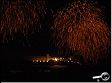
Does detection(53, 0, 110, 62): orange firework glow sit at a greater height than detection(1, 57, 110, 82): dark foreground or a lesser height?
greater

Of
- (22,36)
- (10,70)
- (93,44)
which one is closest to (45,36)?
(22,36)

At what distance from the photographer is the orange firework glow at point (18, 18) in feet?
38.3

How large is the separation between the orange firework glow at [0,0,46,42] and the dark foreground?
2.17m

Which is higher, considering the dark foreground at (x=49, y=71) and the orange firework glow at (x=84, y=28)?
the orange firework glow at (x=84, y=28)

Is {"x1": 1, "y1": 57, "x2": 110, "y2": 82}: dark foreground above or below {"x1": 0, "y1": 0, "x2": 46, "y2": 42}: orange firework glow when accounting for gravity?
below

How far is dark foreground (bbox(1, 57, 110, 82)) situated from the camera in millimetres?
9148

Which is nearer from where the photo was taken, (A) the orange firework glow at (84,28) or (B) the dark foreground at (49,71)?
(B) the dark foreground at (49,71)

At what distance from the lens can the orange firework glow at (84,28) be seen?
1202 cm

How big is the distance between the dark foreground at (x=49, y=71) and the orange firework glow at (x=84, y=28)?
2086mm

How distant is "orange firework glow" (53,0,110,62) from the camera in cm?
1202

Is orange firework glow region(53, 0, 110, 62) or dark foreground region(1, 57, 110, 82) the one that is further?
orange firework glow region(53, 0, 110, 62)

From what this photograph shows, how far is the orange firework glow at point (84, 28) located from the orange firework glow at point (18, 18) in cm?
89

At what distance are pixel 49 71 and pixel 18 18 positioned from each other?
3.08 m

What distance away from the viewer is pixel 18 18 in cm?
1177
